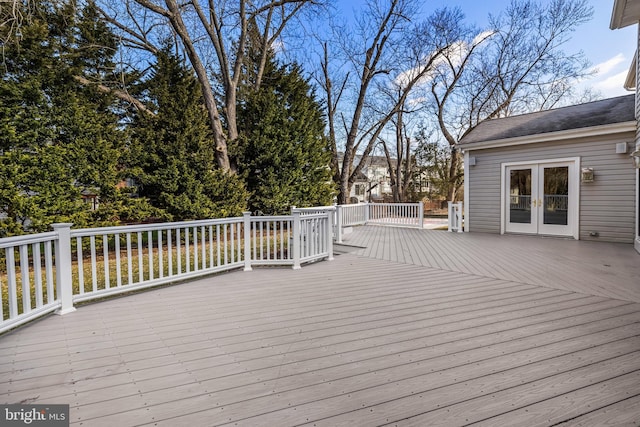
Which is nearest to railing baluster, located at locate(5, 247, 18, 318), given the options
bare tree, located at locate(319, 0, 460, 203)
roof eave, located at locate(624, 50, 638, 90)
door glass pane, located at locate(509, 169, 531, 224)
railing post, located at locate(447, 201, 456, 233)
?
railing post, located at locate(447, 201, 456, 233)

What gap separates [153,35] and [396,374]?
472 inches

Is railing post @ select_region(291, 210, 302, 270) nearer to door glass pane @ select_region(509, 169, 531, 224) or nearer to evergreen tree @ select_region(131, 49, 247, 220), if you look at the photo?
evergreen tree @ select_region(131, 49, 247, 220)

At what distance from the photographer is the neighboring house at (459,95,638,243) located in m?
7.54

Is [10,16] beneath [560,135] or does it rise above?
above

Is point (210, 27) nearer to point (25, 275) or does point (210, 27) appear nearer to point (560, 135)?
point (25, 275)

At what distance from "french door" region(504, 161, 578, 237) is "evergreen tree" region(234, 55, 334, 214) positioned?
6414mm

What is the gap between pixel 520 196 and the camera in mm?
9078

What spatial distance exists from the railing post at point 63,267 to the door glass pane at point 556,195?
9.99 meters

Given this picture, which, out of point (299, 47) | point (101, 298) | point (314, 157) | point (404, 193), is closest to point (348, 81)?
point (299, 47)

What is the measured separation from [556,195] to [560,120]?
2116mm

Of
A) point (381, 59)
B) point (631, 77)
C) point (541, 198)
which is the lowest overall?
point (541, 198)

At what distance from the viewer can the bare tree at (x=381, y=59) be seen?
45.2 feet

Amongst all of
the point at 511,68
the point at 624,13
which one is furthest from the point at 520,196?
the point at 511,68

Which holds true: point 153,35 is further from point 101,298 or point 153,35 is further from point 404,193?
point 404,193
